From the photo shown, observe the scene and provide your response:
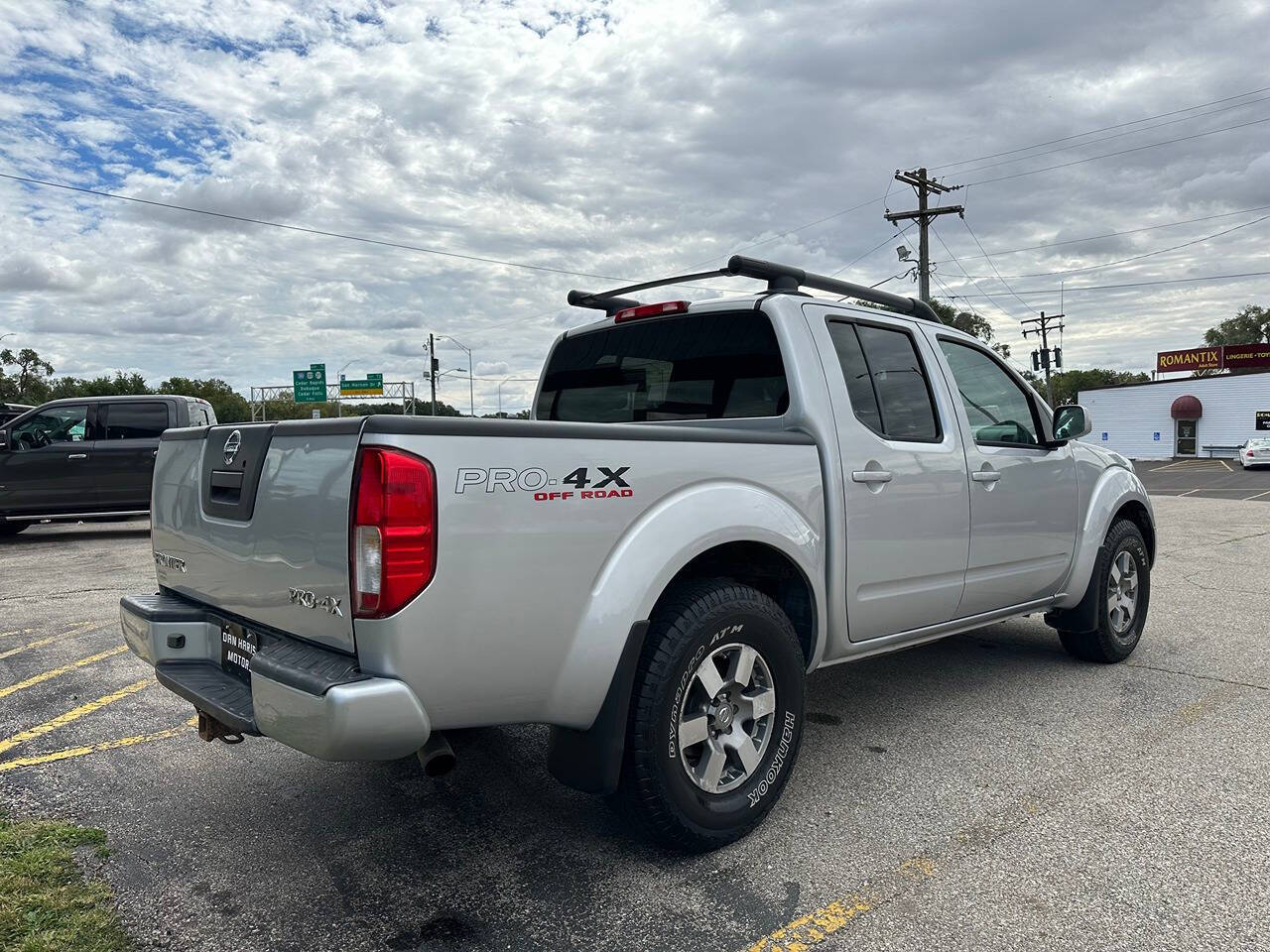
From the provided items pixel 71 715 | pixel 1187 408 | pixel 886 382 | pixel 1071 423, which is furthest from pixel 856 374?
pixel 1187 408

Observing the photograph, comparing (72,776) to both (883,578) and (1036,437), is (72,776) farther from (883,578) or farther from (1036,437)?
(1036,437)

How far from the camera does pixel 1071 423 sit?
4.71 metres

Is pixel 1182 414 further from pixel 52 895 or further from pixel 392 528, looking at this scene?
pixel 52 895

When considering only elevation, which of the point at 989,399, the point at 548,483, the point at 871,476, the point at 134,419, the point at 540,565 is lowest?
the point at 540,565

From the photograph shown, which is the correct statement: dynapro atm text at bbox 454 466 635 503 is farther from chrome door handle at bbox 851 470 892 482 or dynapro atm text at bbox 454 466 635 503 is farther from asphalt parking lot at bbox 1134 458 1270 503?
asphalt parking lot at bbox 1134 458 1270 503

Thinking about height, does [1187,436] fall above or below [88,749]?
below

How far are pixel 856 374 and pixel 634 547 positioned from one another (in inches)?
60.9

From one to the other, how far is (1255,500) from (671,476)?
2175cm

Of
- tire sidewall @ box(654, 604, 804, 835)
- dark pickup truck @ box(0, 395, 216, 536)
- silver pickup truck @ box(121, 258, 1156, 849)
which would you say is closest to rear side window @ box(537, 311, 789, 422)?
silver pickup truck @ box(121, 258, 1156, 849)

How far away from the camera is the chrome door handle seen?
3.56 m

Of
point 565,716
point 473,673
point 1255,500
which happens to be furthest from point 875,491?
point 1255,500

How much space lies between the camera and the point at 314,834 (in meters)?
3.19

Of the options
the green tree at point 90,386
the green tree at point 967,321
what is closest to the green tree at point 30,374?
the green tree at point 90,386

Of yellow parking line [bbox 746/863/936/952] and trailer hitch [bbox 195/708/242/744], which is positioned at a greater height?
trailer hitch [bbox 195/708/242/744]
